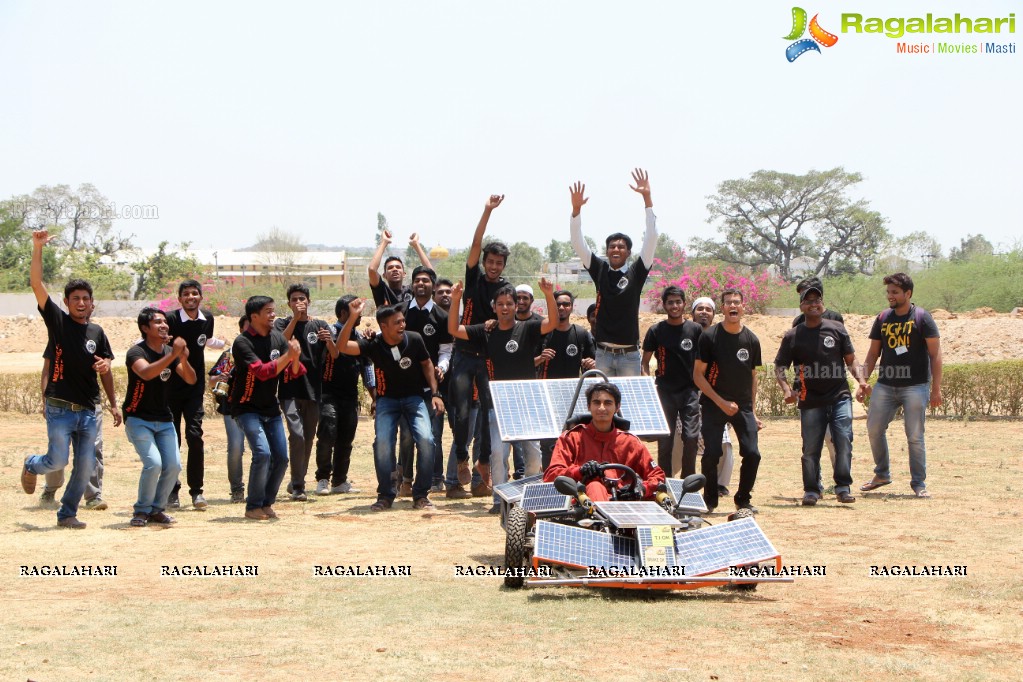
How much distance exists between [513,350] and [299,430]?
2308mm

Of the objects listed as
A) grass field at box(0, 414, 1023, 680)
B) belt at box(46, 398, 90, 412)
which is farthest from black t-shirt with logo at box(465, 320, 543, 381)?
belt at box(46, 398, 90, 412)

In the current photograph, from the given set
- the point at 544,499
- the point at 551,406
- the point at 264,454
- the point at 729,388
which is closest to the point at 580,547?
the point at 544,499

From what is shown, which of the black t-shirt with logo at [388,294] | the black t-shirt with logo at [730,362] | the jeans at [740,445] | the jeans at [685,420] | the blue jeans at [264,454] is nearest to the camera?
the blue jeans at [264,454]

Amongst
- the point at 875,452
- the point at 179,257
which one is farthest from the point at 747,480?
the point at 179,257

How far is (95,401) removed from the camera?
34.3 ft

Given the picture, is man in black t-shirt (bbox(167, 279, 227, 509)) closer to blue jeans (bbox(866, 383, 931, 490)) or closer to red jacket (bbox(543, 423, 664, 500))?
red jacket (bbox(543, 423, 664, 500))

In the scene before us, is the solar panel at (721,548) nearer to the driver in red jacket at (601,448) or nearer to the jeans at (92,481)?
the driver in red jacket at (601,448)

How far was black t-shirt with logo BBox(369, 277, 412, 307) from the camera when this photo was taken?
12.7 meters

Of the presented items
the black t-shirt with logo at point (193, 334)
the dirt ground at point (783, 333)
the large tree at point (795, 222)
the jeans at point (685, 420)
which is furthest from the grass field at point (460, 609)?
Answer: the large tree at point (795, 222)

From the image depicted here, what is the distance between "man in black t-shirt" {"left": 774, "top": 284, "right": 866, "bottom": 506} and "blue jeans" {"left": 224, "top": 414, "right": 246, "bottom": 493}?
5.31 m

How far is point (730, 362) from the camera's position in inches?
426

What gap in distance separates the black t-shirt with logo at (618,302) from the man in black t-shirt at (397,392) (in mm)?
1815

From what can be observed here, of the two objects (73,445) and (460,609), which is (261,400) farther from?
(460,609)

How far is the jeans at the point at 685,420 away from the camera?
37.4 ft
